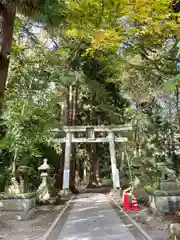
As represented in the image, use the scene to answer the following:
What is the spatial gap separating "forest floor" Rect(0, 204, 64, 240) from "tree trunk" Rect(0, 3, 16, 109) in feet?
10.9

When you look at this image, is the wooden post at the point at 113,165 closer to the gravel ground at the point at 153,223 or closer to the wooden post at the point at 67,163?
the wooden post at the point at 67,163

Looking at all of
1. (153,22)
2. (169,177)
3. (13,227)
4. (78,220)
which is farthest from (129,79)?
(13,227)

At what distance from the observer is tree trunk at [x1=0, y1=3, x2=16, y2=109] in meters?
2.91

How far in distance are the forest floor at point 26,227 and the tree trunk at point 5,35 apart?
3312 millimetres

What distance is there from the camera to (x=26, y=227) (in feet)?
18.2

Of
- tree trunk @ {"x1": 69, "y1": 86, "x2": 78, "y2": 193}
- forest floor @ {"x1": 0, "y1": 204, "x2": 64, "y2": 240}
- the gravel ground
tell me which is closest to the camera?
the gravel ground

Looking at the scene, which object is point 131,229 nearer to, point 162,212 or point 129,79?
point 162,212

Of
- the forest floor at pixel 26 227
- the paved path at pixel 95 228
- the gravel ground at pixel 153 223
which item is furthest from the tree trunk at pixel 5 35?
the gravel ground at pixel 153 223

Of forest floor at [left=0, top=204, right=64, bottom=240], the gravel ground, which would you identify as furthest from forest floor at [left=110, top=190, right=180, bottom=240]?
forest floor at [left=0, top=204, right=64, bottom=240]

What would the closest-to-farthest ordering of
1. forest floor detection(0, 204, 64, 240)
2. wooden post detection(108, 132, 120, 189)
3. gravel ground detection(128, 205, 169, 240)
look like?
gravel ground detection(128, 205, 169, 240) → forest floor detection(0, 204, 64, 240) → wooden post detection(108, 132, 120, 189)

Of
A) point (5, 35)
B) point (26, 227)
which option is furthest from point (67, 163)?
point (5, 35)

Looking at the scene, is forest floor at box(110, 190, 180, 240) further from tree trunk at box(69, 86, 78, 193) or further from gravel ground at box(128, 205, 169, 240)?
tree trunk at box(69, 86, 78, 193)

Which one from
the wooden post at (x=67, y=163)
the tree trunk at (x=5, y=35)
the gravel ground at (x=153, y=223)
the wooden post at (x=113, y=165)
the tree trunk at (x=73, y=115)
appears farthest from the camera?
the tree trunk at (x=73, y=115)

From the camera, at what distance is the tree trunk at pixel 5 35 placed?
9.53 feet
